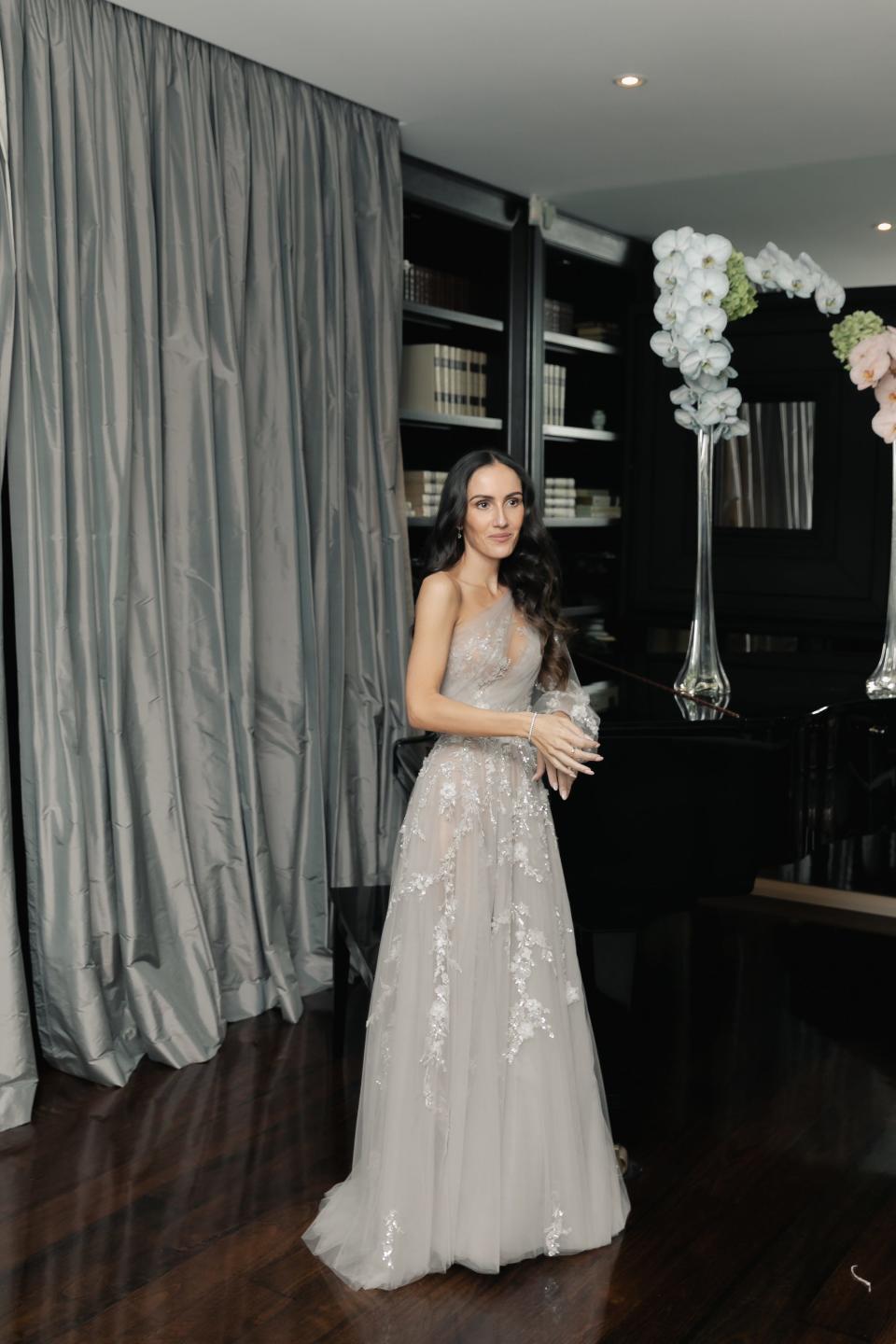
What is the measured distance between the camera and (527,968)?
259 cm

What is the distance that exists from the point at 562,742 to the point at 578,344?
11.6ft

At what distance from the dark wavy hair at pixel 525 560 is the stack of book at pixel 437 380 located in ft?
7.02

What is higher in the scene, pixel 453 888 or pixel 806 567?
pixel 806 567

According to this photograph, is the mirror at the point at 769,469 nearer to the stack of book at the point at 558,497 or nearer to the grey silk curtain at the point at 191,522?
the stack of book at the point at 558,497

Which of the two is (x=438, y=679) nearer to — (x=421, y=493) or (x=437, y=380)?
(x=421, y=493)

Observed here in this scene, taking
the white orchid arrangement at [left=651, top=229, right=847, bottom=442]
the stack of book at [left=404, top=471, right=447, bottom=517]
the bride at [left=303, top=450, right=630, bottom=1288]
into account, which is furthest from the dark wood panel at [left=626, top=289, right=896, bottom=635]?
the bride at [left=303, top=450, right=630, bottom=1288]

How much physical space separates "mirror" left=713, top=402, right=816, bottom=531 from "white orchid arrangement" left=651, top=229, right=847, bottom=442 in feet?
5.90

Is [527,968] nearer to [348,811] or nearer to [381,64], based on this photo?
[348,811]

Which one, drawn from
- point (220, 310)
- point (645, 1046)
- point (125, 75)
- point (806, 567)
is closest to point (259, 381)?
point (220, 310)

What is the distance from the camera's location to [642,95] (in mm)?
3934

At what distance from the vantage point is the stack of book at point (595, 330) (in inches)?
230

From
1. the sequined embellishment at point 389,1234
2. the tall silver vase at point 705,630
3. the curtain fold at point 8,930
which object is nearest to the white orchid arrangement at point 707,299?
the tall silver vase at point 705,630

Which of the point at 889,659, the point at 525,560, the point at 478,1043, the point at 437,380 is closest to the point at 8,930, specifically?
the point at 478,1043

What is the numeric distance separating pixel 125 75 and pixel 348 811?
215 centimetres
